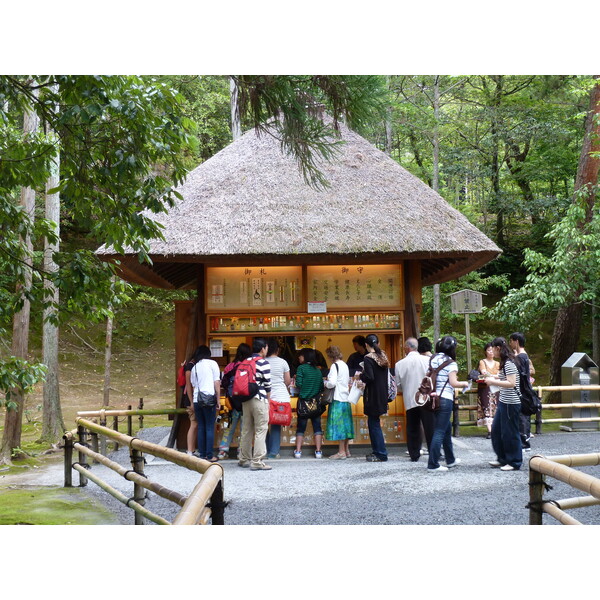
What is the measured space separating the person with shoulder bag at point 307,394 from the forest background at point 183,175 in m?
1.91

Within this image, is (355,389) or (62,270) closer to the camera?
(62,270)

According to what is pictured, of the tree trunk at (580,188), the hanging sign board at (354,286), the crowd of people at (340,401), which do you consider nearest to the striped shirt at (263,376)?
Result: the crowd of people at (340,401)

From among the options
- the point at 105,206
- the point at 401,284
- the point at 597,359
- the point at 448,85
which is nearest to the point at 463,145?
the point at 448,85

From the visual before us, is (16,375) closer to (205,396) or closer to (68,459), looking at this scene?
(68,459)

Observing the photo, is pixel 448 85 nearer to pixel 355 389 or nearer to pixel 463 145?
pixel 463 145

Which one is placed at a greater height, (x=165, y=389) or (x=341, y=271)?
(x=341, y=271)

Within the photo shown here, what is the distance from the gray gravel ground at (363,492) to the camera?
4.22 meters

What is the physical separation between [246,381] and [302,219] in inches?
74.4

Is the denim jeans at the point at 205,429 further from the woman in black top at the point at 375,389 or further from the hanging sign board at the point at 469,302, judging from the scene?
the hanging sign board at the point at 469,302

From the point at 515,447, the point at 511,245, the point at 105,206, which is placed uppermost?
the point at 511,245

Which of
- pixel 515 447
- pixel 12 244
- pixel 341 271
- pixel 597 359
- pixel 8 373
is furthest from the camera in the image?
pixel 597 359

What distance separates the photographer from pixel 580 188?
31.1ft

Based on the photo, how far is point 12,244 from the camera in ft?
13.8

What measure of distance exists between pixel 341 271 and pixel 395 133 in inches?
301
